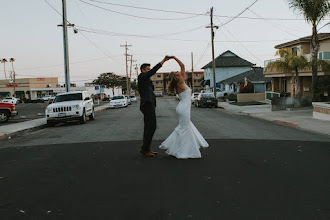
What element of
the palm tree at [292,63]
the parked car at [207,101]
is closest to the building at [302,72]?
the palm tree at [292,63]

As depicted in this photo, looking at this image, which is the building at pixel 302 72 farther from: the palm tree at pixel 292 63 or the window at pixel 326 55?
the palm tree at pixel 292 63

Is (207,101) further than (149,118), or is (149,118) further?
(207,101)

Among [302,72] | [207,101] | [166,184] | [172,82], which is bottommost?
[166,184]

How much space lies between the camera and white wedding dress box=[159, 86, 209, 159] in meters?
7.26

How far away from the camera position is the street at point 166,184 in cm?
426

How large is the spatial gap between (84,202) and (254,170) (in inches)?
125

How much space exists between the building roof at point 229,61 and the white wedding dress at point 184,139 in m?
64.9

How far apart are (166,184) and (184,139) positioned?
1.94m

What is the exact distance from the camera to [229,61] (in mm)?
73750

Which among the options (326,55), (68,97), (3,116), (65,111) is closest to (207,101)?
(326,55)

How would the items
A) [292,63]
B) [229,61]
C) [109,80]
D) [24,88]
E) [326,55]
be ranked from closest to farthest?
[292,63]
[326,55]
[229,61]
[24,88]
[109,80]

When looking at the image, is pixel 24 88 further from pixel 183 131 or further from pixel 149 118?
pixel 183 131

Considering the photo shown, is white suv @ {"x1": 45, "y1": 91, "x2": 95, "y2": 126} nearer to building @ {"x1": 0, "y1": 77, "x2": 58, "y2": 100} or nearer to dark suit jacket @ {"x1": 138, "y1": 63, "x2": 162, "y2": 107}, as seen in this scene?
dark suit jacket @ {"x1": 138, "y1": 63, "x2": 162, "y2": 107}

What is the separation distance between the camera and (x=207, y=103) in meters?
34.6
